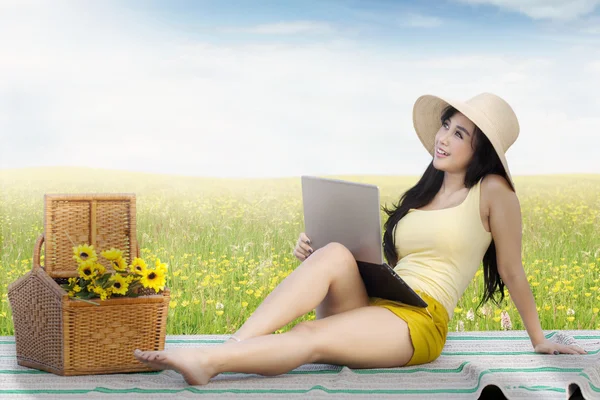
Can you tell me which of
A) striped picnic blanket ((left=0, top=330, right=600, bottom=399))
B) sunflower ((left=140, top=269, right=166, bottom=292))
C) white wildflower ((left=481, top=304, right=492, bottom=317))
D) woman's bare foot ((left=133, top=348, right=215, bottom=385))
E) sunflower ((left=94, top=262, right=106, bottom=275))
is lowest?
white wildflower ((left=481, top=304, right=492, bottom=317))

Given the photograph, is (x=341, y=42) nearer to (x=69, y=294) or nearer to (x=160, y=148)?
(x=160, y=148)

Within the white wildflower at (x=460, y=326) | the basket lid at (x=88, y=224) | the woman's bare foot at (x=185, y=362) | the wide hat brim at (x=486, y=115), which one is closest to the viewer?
the woman's bare foot at (x=185, y=362)

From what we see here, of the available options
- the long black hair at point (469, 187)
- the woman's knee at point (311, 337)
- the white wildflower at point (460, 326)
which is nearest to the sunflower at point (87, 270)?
the woman's knee at point (311, 337)

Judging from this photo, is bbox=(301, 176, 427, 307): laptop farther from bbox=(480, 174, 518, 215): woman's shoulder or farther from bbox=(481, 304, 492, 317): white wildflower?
bbox=(481, 304, 492, 317): white wildflower

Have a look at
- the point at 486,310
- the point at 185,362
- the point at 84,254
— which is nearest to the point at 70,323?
the point at 84,254

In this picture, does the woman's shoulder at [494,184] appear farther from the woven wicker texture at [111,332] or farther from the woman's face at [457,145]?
the woven wicker texture at [111,332]

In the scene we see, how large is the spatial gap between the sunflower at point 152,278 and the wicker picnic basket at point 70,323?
1.5 inches

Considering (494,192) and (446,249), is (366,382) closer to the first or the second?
(446,249)

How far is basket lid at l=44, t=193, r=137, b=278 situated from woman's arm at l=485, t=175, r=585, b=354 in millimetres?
1229

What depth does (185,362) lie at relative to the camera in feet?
6.88

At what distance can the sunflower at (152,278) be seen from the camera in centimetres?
240

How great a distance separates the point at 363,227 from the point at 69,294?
2.99 ft

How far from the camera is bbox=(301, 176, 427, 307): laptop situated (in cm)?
229

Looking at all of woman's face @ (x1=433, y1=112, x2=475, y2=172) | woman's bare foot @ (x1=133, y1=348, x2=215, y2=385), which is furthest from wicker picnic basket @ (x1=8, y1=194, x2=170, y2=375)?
woman's face @ (x1=433, y1=112, x2=475, y2=172)
